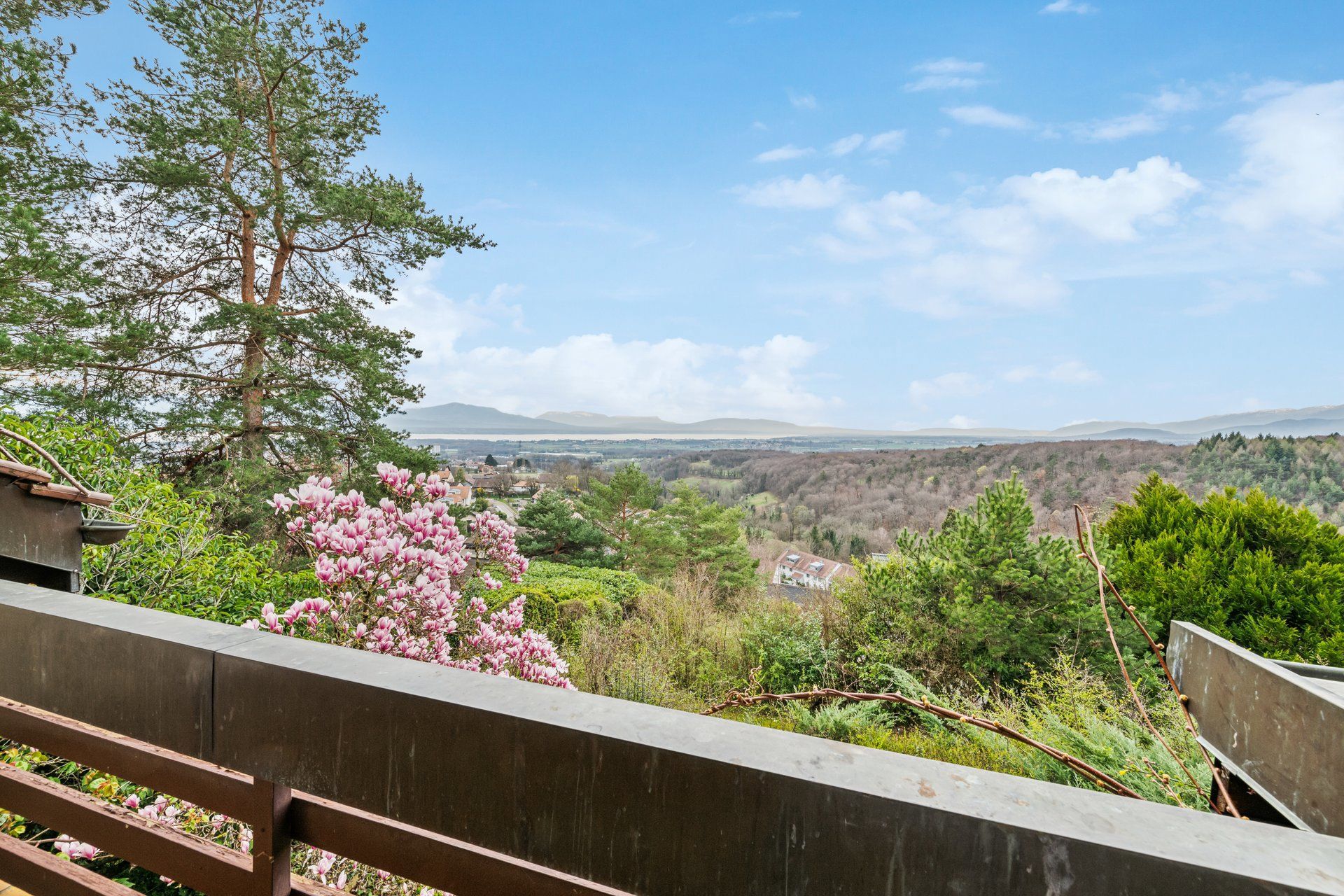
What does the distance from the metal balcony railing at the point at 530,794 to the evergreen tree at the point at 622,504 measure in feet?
52.2

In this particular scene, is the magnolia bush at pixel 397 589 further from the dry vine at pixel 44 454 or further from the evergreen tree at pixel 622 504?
the evergreen tree at pixel 622 504

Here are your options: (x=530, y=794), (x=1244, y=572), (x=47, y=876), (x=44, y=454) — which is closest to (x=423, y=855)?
(x=530, y=794)

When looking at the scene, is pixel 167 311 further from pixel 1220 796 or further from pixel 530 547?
pixel 1220 796

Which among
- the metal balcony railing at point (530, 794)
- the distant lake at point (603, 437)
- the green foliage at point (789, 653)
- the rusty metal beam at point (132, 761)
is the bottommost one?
the green foliage at point (789, 653)

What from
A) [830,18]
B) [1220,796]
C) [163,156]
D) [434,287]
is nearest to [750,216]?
[830,18]

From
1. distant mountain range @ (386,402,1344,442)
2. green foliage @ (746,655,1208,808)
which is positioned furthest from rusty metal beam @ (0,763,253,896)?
distant mountain range @ (386,402,1344,442)

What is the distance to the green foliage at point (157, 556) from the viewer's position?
8.63 ft

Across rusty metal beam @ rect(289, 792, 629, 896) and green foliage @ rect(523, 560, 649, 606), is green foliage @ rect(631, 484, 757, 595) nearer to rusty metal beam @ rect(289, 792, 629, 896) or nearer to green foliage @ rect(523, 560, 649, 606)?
green foliage @ rect(523, 560, 649, 606)

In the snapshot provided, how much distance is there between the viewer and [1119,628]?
501 centimetres

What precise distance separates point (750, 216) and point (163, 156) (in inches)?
800

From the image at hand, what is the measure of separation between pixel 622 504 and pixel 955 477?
1095 centimetres

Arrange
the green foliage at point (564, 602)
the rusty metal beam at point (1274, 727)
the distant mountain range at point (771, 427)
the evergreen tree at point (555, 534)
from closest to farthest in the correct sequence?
the rusty metal beam at point (1274, 727), the green foliage at point (564, 602), the distant mountain range at point (771, 427), the evergreen tree at point (555, 534)

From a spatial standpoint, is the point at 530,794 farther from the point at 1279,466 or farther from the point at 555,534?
the point at 555,534

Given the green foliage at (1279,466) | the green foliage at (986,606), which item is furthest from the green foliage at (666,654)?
the green foliage at (1279,466)
